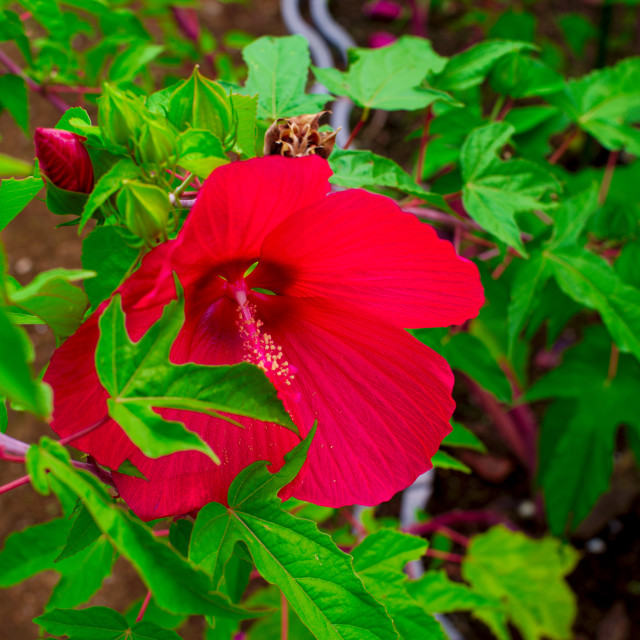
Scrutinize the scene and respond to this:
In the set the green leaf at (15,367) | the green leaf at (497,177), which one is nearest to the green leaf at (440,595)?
the green leaf at (497,177)

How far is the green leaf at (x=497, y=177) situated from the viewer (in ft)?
2.07

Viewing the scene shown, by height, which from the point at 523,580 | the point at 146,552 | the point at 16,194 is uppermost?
the point at 16,194

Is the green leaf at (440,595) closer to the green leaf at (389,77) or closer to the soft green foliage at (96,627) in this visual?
the soft green foliage at (96,627)

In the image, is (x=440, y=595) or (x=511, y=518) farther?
(x=511, y=518)

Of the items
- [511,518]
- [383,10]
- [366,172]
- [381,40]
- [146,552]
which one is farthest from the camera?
[383,10]

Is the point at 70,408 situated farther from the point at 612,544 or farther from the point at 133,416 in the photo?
the point at 612,544

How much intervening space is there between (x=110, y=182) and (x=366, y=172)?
0.23 metres

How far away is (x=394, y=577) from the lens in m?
0.58

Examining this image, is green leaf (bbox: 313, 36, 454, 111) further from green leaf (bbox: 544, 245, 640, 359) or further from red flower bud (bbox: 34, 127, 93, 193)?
red flower bud (bbox: 34, 127, 93, 193)

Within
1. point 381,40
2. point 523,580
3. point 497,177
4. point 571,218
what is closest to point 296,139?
point 497,177

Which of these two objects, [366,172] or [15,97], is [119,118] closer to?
[366,172]

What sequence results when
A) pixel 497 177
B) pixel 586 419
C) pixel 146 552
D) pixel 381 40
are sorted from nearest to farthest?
pixel 146 552 → pixel 497 177 → pixel 586 419 → pixel 381 40

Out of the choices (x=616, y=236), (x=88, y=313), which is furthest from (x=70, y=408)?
(x=616, y=236)

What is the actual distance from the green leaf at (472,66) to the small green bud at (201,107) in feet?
1.24
